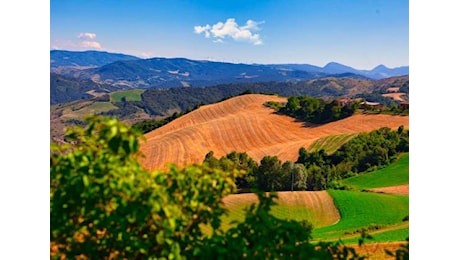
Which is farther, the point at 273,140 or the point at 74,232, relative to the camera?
the point at 273,140

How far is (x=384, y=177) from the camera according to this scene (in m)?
25.8

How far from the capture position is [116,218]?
2.42m

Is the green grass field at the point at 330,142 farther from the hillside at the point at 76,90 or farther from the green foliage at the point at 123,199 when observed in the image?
the hillside at the point at 76,90

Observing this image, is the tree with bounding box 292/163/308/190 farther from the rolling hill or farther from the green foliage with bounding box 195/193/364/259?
the rolling hill

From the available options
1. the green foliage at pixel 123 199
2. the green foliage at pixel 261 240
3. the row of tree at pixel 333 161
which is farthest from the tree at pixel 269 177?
the green foliage at pixel 123 199

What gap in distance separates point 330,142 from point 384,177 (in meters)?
9.20

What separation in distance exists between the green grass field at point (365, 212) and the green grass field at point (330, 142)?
11368 mm

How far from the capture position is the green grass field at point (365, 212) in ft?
46.6

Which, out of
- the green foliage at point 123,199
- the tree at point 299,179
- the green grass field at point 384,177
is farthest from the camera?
the green grass field at point 384,177
